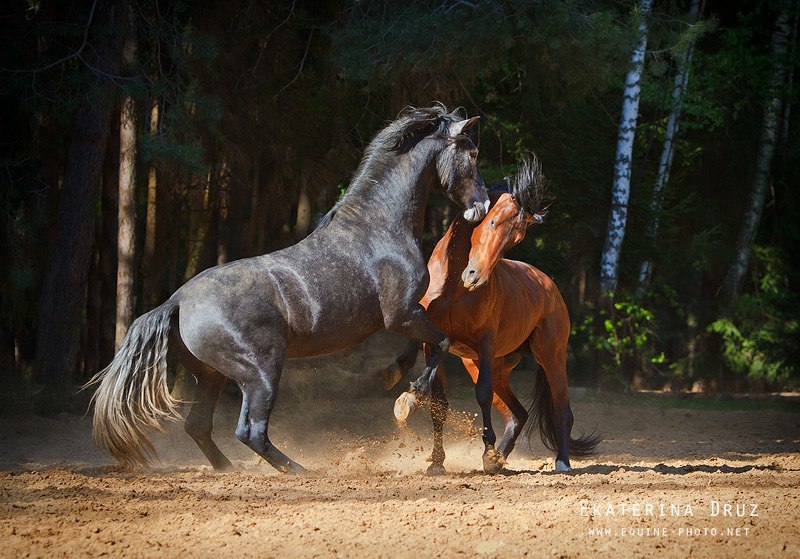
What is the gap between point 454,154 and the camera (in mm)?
6863

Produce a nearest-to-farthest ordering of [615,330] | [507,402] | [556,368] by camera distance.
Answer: [556,368]
[507,402]
[615,330]

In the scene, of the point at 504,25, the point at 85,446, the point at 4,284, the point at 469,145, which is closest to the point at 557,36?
the point at 504,25

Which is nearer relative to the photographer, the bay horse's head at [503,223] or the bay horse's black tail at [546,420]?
the bay horse's head at [503,223]

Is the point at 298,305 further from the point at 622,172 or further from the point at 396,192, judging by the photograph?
the point at 622,172

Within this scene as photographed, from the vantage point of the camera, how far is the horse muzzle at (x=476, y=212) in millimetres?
6824

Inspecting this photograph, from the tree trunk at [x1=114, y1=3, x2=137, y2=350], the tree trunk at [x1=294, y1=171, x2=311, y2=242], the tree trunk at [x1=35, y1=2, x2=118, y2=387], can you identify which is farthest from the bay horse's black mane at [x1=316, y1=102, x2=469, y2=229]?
the tree trunk at [x1=294, y1=171, x2=311, y2=242]

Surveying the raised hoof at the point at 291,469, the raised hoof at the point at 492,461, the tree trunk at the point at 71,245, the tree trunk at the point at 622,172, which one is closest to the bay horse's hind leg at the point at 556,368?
the raised hoof at the point at 492,461

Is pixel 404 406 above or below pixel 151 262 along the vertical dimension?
below

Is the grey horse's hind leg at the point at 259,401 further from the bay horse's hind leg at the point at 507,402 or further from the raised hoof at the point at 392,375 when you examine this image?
the bay horse's hind leg at the point at 507,402

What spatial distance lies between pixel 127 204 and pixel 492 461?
20.0ft

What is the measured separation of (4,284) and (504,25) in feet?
24.4

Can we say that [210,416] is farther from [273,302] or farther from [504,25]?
[504,25]

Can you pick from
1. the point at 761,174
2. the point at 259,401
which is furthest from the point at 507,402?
the point at 761,174

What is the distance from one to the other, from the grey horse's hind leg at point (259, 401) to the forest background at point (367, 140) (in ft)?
14.0
